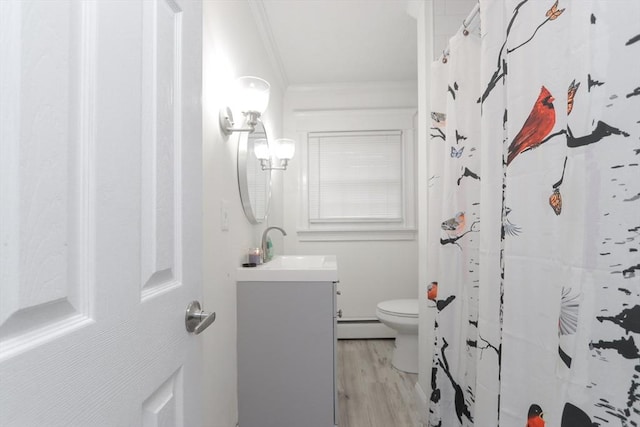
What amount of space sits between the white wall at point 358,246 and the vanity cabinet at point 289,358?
1537 mm

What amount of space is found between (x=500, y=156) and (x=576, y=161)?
0.39 meters

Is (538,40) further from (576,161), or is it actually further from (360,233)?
(360,233)

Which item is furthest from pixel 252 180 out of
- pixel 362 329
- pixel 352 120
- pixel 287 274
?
pixel 362 329

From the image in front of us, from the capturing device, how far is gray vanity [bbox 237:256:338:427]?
1583mm

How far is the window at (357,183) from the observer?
10.3 feet

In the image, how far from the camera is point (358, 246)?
315 centimetres

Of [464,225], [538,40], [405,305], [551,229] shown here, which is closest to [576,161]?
[551,229]

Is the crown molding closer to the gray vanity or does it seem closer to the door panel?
the gray vanity

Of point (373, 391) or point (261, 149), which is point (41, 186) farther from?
point (373, 391)

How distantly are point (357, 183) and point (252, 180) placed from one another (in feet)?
4.98

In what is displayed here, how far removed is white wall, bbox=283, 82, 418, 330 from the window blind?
194mm

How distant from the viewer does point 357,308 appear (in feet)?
10.2

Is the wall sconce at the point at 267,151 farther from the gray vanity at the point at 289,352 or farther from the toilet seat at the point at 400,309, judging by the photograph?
the toilet seat at the point at 400,309

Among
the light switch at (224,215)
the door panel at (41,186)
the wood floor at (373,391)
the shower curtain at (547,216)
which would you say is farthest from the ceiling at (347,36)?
the wood floor at (373,391)
